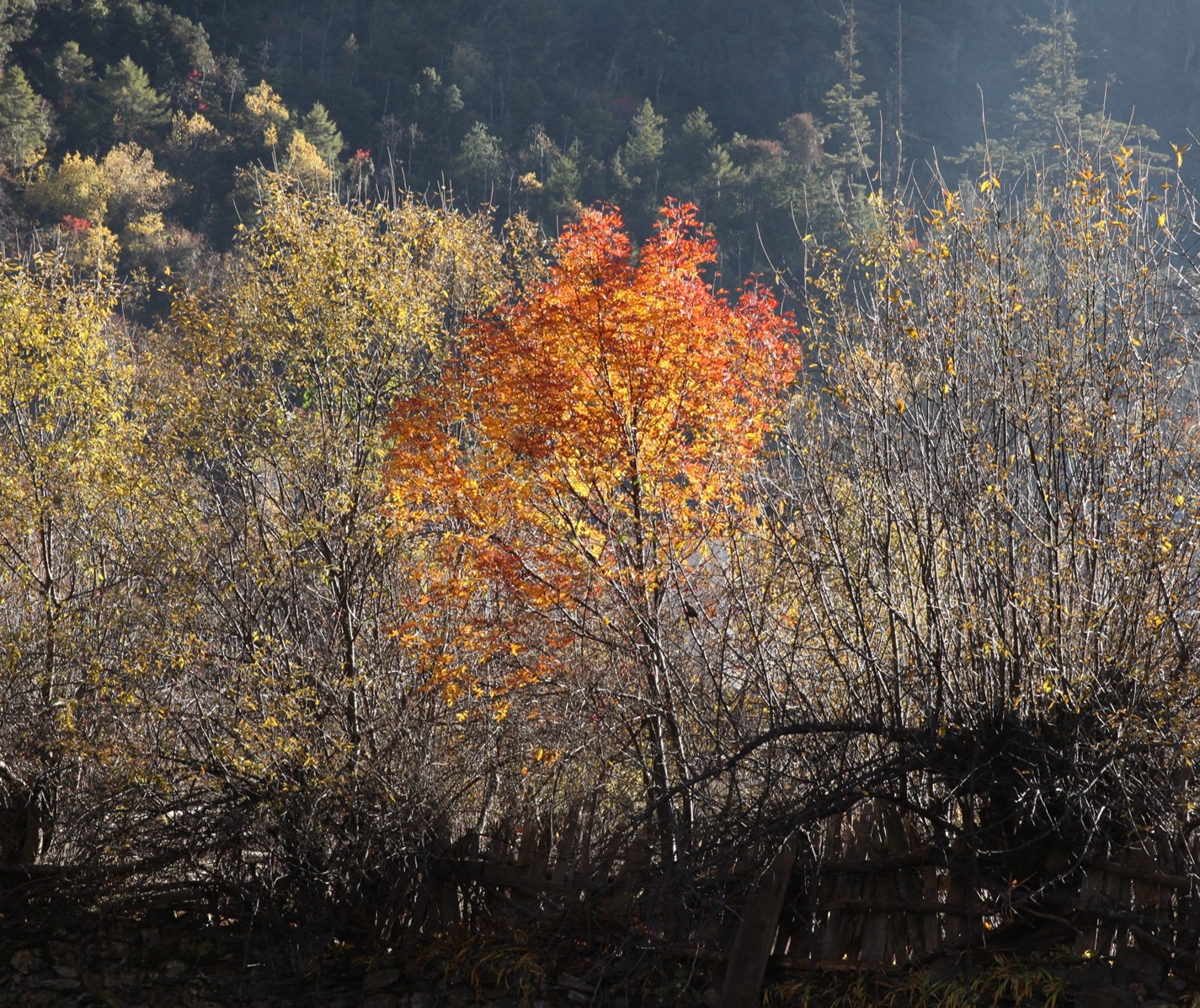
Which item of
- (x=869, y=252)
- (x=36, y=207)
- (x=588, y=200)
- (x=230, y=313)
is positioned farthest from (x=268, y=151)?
(x=869, y=252)

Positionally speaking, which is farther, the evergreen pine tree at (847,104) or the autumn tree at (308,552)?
the evergreen pine tree at (847,104)

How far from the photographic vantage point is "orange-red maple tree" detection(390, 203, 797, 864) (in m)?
8.98

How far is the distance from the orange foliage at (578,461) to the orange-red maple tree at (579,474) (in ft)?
0.06

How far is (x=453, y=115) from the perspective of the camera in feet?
229

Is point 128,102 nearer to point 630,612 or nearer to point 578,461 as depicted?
point 578,461

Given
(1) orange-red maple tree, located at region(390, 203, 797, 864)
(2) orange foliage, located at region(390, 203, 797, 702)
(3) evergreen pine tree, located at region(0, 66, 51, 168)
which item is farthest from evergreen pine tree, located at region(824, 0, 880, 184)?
(3) evergreen pine tree, located at region(0, 66, 51, 168)

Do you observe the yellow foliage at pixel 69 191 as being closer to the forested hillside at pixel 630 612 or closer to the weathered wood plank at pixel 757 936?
the forested hillside at pixel 630 612

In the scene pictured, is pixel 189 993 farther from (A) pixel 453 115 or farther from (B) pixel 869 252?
(A) pixel 453 115

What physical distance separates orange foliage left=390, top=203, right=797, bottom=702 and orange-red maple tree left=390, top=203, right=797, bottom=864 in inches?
0.7

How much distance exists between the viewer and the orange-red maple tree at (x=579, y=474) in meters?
8.98

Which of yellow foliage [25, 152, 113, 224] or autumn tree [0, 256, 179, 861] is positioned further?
yellow foliage [25, 152, 113, 224]

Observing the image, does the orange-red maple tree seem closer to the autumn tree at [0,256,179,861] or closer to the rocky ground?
the rocky ground

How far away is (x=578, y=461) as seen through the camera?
9.15m

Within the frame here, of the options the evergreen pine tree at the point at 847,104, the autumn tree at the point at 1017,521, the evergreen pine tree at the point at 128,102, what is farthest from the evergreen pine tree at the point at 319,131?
the autumn tree at the point at 1017,521
